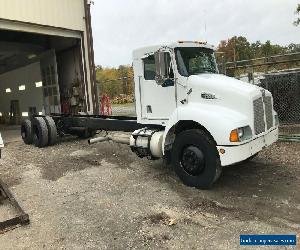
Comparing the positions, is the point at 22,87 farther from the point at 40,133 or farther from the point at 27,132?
the point at 40,133

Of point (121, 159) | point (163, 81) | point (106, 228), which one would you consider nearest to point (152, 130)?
point (163, 81)

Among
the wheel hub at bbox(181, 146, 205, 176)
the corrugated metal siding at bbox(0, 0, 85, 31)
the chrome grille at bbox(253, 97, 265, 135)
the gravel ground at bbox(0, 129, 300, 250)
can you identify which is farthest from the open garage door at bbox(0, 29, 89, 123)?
the chrome grille at bbox(253, 97, 265, 135)

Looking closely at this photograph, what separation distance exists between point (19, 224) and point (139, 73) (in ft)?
13.8

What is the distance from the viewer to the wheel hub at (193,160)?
6500mm

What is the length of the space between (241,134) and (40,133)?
784cm

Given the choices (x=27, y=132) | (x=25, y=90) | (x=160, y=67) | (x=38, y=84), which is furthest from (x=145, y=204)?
(x=25, y=90)

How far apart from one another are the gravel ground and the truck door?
1.39m

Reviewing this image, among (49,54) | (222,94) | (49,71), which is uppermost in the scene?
(49,54)

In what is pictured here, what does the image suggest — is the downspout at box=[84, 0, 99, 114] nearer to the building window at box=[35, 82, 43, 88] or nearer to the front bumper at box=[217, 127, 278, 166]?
the building window at box=[35, 82, 43, 88]

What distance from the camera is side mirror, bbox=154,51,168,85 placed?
278 inches

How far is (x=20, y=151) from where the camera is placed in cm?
1159

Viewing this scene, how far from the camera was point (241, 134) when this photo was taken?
612 cm

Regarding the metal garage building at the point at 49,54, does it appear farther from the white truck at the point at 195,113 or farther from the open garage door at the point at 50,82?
the white truck at the point at 195,113

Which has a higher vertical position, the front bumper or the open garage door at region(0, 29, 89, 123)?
the open garage door at region(0, 29, 89, 123)
